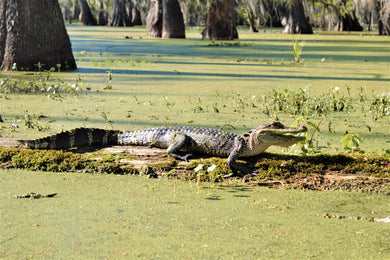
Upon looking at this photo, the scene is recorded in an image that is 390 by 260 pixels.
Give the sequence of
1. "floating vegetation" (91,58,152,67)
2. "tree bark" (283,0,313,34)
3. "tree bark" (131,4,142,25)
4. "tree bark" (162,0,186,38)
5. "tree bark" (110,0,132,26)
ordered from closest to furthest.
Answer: "floating vegetation" (91,58,152,67) → "tree bark" (162,0,186,38) → "tree bark" (283,0,313,34) → "tree bark" (110,0,132,26) → "tree bark" (131,4,142,25)

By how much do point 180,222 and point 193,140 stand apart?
108 cm

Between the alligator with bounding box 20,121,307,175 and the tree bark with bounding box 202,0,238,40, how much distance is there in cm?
1334

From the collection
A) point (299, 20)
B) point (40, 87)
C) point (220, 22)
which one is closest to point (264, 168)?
point (40, 87)

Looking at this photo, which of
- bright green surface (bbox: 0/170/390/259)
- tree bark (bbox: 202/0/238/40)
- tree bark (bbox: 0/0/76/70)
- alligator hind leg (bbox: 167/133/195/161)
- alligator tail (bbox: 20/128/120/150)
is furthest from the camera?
tree bark (bbox: 202/0/238/40)

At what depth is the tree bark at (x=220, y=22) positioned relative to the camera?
16.6 metres

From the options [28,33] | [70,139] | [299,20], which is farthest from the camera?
[299,20]

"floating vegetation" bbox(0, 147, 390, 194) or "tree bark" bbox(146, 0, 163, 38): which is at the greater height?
"tree bark" bbox(146, 0, 163, 38)

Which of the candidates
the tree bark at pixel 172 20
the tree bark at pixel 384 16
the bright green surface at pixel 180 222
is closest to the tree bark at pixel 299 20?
the tree bark at pixel 384 16

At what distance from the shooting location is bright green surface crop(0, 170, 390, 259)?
7.45 ft

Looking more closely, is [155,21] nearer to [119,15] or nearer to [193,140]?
[119,15]

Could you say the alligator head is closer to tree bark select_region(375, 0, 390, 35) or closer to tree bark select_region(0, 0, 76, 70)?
tree bark select_region(0, 0, 76, 70)

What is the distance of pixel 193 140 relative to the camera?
3596 mm

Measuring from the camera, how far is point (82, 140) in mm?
3775

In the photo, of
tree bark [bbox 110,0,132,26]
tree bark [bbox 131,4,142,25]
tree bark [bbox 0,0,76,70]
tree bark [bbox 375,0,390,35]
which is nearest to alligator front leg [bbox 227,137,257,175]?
tree bark [bbox 0,0,76,70]
